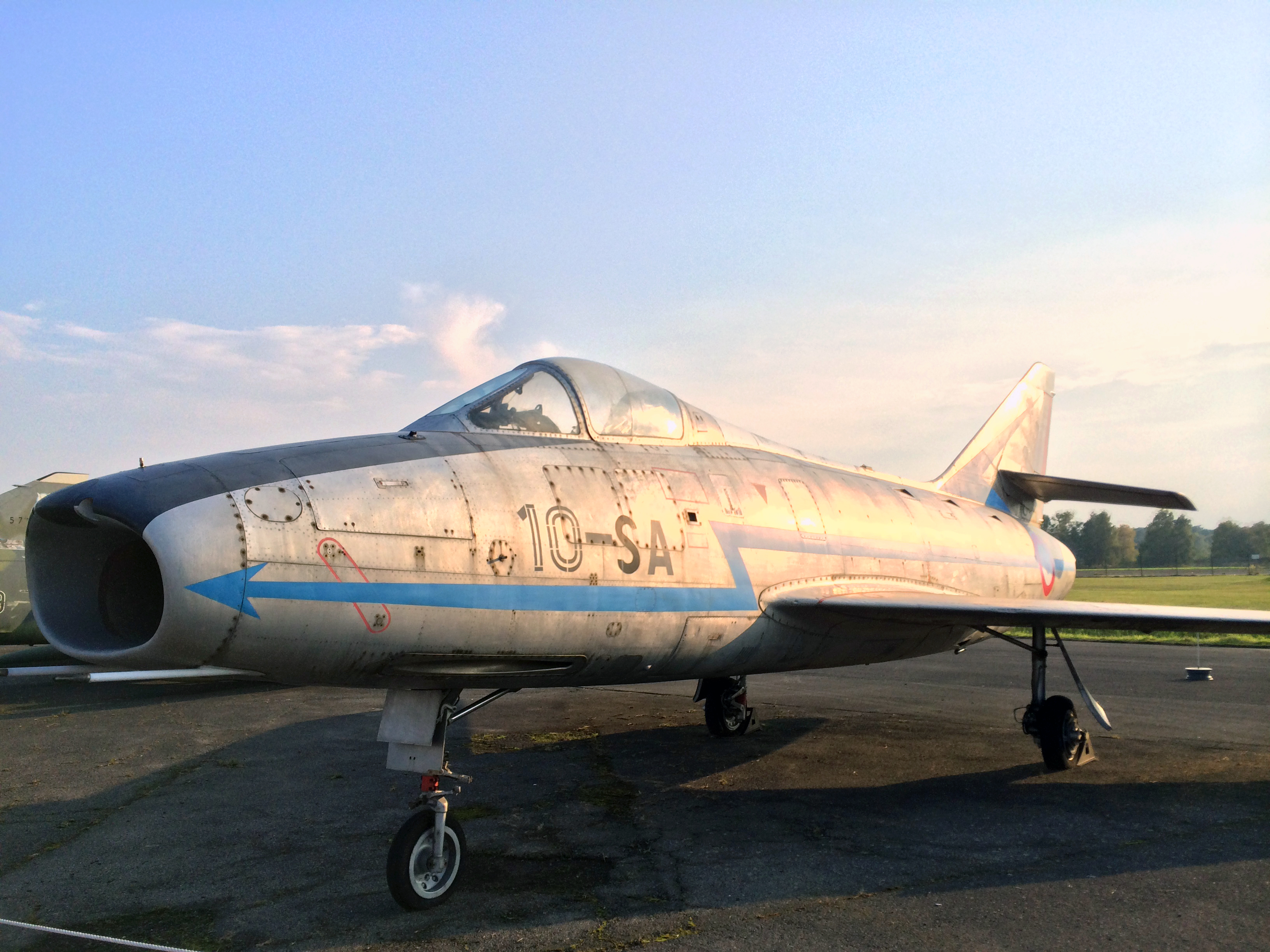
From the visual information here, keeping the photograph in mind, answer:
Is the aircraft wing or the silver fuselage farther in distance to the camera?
the aircraft wing

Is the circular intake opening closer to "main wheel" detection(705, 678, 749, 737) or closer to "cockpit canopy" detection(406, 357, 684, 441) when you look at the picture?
"cockpit canopy" detection(406, 357, 684, 441)

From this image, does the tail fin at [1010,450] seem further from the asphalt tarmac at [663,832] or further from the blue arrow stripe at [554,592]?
the blue arrow stripe at [554,592]

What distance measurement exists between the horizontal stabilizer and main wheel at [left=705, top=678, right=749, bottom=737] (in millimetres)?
4944

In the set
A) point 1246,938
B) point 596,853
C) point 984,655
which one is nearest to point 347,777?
point 596,853

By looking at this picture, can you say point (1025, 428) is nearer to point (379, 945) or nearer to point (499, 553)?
point (499, 553)

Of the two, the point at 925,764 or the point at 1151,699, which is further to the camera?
the point at 1151,699

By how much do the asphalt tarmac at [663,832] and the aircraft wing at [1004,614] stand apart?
1414 millimetres

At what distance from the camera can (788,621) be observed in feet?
22.6

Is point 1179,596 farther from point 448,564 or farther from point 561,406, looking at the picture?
point 448,564

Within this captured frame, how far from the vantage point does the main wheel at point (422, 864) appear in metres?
4.75

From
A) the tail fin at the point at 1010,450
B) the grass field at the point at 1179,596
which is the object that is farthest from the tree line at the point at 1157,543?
the tail fin at the point at 1010,450

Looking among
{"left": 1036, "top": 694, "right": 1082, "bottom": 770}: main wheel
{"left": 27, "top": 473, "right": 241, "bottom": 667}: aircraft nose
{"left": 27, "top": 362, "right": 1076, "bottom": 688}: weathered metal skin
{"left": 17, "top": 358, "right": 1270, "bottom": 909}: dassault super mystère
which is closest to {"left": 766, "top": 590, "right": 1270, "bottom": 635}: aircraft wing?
{"left": 17, "top": 358, "right": 1270, "bottom": 909}: dassault super mystère

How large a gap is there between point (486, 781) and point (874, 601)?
3882 millimetres

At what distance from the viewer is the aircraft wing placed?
6914 mm
